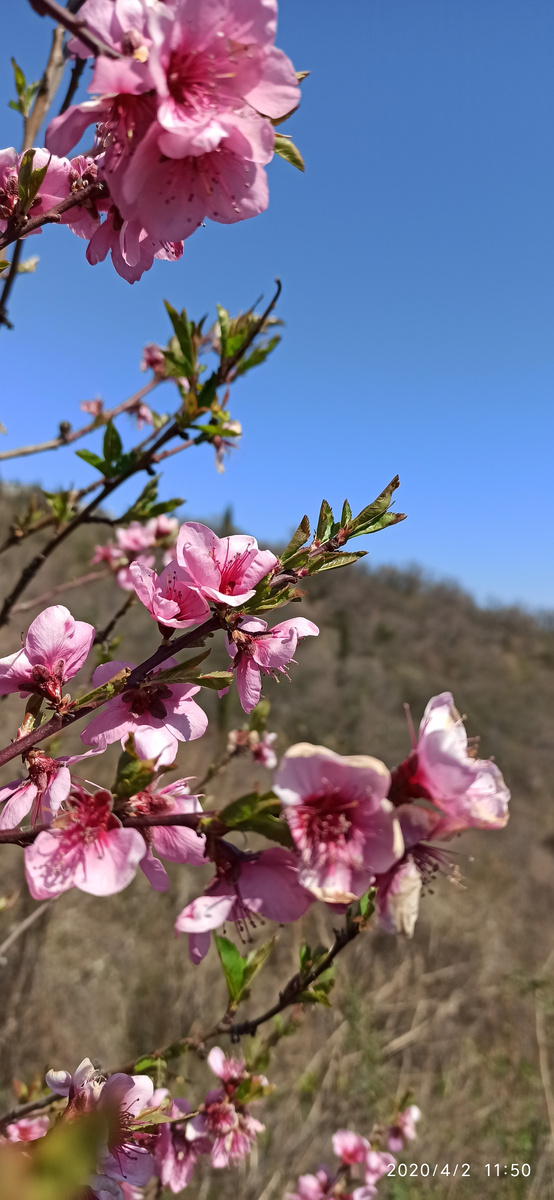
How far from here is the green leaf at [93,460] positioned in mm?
1494

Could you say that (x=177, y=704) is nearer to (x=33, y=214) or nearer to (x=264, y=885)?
(x=264, y=885)

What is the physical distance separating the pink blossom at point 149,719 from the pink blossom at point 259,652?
84mm

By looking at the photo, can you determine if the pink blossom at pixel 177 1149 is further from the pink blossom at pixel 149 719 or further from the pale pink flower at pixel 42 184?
the pale pink flower at pixel 42 184

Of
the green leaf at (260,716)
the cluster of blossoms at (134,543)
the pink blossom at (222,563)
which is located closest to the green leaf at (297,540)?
the pink blossom at (222,563)

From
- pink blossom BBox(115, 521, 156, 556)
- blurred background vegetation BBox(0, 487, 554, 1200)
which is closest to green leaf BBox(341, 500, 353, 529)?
blurred background vegetation BBox(0, 487, 554, 1200)

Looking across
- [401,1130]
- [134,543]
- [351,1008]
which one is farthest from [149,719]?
[351,1008]

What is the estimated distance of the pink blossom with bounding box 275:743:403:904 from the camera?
0.61m

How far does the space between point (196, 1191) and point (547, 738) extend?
11.5m

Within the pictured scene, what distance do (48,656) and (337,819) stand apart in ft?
1.75

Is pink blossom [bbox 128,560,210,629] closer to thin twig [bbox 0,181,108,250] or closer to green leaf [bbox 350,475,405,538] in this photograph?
green leaf [bbox 350,475,405,538]

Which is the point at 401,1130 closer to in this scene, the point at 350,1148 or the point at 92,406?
the point at 350,1148

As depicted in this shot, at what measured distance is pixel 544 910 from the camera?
26.0 feet

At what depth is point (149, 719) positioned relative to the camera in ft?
2.94

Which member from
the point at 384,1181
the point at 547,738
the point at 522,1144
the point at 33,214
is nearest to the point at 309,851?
the point at 33,214
